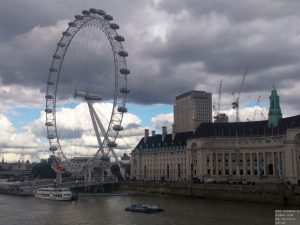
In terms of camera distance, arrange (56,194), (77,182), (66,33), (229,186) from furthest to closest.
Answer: (77,182)
(66,33)
(56,194)
(229,186)

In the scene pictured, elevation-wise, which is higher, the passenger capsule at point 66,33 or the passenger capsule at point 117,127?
the passenger capsule at point 66,33

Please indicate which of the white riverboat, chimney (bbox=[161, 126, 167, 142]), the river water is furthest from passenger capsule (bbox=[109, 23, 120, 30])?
chimney (bbox=[161, 126, 167, 142])

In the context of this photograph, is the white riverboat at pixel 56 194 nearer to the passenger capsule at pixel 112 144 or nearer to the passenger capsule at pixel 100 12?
the passenger capsule at pixel 112 144

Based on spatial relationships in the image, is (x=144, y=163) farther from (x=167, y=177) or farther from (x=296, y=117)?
(x=296, y=117)

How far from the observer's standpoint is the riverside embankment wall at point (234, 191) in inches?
2480

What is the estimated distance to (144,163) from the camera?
122 meters

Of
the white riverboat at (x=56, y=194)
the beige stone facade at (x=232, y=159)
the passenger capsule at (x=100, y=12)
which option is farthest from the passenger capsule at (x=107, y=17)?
the beige stone facade at (x=232, y=159)

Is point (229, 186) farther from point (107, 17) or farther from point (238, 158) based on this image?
point (107, 17)

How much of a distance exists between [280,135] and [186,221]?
5202cm

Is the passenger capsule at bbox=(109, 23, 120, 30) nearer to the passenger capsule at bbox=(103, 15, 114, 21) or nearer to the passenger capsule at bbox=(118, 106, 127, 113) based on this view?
the passenger capsule at bbox=(103, 15, 114, 21)

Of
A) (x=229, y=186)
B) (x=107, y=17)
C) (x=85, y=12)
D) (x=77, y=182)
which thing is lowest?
(x=229, y=186)

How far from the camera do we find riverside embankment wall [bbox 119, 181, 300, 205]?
63.0 metres

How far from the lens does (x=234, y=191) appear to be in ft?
232

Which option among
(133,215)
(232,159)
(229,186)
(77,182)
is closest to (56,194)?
(77,182)
